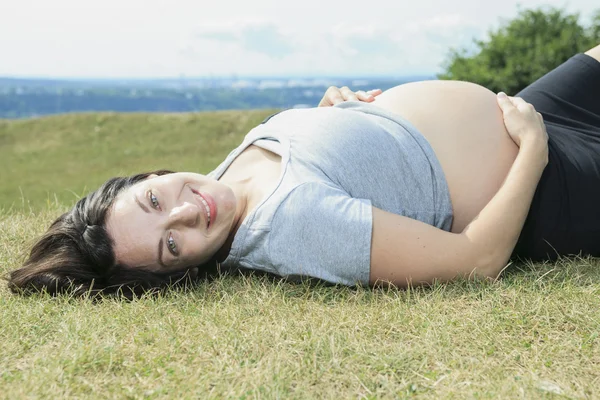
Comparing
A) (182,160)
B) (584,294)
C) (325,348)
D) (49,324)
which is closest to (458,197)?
(584,294)

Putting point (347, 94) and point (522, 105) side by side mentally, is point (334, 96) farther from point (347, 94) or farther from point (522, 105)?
point (522, 105)

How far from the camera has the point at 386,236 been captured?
2732mm

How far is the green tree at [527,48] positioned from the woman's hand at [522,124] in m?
7.17

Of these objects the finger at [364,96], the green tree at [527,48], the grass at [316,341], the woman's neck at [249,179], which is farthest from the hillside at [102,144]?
the grass at [316,341]

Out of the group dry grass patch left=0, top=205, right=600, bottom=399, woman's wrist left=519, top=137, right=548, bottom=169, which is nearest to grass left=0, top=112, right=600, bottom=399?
dry grass patch left=0, top=205, right=600, bottom=399

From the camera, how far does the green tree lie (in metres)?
10.1

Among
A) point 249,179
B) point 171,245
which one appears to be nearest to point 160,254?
point 171,245

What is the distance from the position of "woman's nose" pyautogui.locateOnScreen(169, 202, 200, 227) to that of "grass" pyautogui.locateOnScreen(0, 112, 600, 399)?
0.38 meters

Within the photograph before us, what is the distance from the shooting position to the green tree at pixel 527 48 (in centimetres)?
1006

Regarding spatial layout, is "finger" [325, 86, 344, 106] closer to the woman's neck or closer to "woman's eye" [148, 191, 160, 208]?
the woman's neck

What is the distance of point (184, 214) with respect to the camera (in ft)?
9.28

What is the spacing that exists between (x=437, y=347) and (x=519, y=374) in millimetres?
313

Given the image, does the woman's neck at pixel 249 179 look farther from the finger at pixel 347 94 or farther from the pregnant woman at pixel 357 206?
the finger at pixel 347 94

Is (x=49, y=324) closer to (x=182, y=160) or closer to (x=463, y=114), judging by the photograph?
(x=463, y=114)
